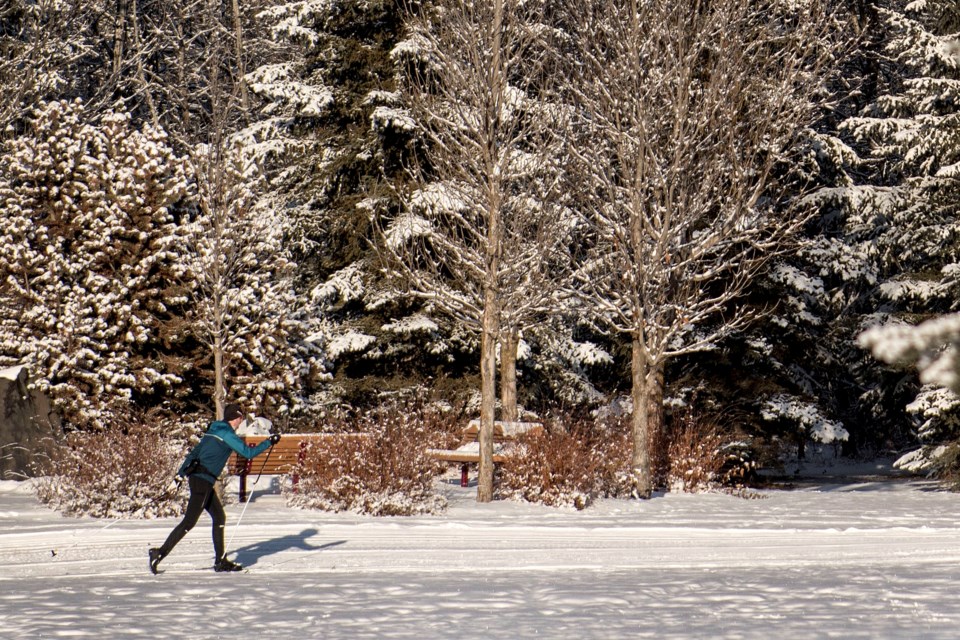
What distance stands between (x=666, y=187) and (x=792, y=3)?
731 centimetres

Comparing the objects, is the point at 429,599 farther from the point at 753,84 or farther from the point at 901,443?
the point at 901,443

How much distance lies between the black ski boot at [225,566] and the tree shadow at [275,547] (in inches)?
21.4

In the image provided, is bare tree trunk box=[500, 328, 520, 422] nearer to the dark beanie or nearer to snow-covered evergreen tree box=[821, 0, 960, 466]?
snow-covered evergreen tree box=[821, 0, 960, 466]

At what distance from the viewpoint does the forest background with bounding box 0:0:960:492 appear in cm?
1945

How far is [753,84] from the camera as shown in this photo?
2192cm

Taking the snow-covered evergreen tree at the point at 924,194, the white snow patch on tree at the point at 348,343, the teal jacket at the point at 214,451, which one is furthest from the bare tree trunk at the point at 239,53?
the teal jacket at the point at 214,451

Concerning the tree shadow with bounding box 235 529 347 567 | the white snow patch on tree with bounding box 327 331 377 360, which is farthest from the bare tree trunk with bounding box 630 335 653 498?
the white snow patch on tree with bounding box 327 331 377 360

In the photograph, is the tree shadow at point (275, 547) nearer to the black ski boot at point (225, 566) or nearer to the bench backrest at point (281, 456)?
the black ski boot at point (225, 566)

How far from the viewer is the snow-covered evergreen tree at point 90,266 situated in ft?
73.1

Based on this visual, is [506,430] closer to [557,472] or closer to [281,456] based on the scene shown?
[557,472]

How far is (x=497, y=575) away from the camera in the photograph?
11430mm

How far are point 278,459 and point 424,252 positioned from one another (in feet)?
13.7

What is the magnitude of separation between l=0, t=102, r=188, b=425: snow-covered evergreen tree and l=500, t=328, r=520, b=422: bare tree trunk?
6449 millimetres

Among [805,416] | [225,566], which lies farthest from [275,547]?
[805,416]
